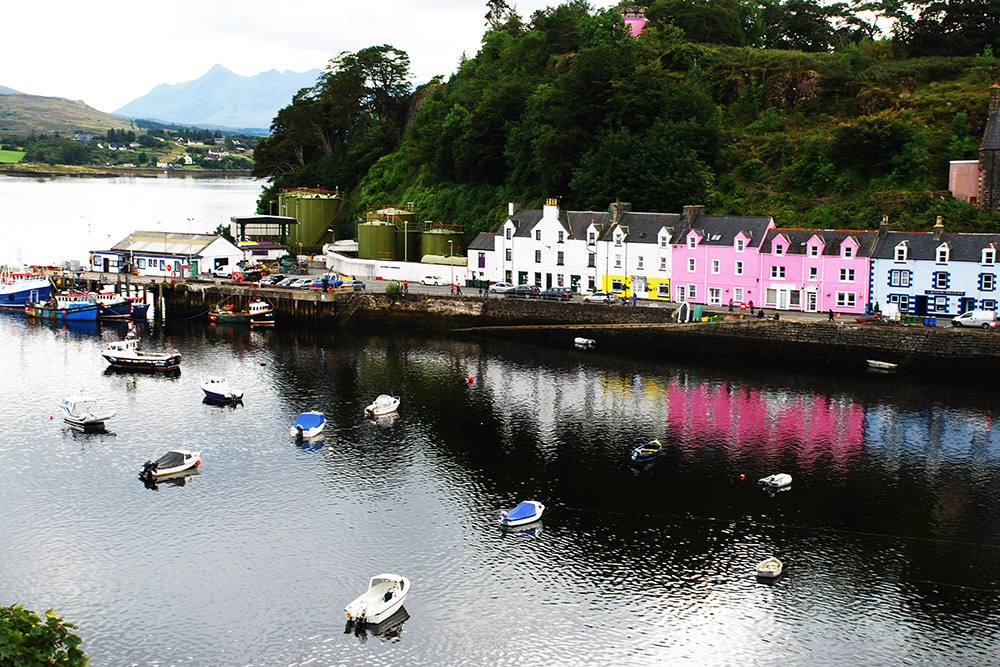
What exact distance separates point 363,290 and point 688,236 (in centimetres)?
2577

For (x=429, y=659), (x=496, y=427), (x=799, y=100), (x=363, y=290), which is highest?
(x=799, y=100)

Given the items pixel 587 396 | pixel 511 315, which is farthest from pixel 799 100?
pixel 587 396

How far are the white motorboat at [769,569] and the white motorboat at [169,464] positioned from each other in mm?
23776

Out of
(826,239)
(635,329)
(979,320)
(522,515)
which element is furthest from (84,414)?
(979,320)

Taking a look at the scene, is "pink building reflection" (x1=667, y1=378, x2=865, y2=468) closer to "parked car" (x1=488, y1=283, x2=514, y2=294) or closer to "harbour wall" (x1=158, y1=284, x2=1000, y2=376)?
"harbour wall" (x1=158, y1=284, x2=1000, y2=376)

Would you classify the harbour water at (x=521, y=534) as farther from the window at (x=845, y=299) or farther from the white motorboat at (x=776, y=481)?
the window at (x=845, y=299)

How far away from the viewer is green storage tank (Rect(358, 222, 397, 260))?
88.2 meters

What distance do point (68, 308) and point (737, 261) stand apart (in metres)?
52.2

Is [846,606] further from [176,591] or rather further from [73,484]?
[73,484]

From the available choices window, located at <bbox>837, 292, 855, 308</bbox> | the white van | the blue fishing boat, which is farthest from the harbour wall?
the blue fishing boat

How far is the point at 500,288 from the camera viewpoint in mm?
74438

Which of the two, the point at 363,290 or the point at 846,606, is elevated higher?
the point at 363,290

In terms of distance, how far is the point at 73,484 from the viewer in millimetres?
39938

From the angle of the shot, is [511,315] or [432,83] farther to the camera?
[432,83]
